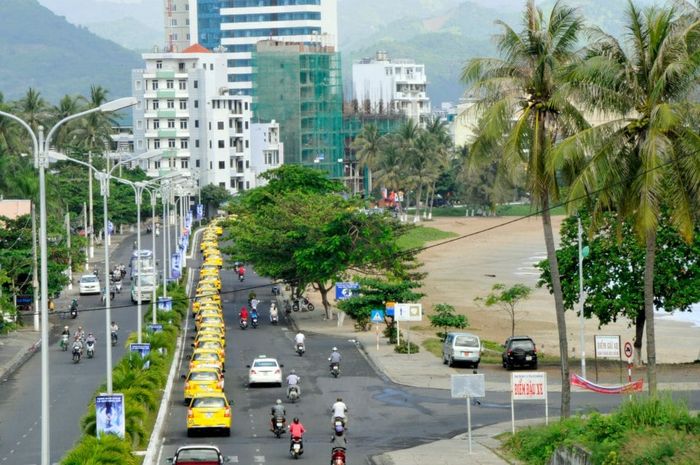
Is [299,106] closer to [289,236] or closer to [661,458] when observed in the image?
[289,236]

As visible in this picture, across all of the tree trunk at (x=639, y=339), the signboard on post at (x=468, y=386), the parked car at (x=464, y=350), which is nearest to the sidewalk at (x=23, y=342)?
the parked car at (x=464, y=350)

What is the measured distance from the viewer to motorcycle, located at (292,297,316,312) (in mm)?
82625

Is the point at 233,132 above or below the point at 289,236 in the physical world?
above

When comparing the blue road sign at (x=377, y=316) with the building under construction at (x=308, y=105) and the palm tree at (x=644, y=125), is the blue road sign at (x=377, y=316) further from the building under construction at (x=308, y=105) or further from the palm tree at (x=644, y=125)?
the building under construction at (x=308, y=105)

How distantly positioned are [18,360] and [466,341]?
19.0 metres

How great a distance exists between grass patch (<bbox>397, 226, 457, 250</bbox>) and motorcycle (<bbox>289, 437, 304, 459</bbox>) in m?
99.4

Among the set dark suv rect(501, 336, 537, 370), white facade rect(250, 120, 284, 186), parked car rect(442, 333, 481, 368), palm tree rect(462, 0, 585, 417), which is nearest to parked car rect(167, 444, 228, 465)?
palm tree rect(462, 0, 585, 417)

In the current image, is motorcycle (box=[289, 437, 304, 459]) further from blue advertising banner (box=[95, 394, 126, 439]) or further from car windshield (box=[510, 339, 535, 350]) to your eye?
car windshield (box=[510, 339, 535, 350])

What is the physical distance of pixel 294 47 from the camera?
199 meters

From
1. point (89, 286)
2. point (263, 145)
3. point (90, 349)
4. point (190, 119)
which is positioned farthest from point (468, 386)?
point (263, 145)

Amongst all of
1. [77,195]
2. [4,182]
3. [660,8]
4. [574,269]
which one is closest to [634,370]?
[574,269]

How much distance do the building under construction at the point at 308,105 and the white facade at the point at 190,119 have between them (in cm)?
2155

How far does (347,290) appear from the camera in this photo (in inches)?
2793

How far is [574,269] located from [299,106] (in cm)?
13772
